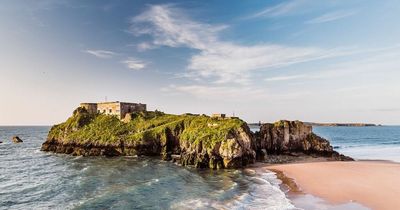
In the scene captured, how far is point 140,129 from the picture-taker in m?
80.1

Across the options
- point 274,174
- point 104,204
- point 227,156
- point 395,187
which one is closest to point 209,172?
point 227,156

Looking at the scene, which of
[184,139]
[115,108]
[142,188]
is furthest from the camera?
[115,108]

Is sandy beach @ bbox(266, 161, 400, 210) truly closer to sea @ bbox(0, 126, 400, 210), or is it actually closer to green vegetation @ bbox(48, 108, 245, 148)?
sea @ bbox(0, 126, 400, 210)

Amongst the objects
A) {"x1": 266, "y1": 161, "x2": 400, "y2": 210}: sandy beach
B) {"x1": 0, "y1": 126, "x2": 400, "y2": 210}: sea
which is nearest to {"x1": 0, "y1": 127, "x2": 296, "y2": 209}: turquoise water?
{"x1": 0, "y1": 126, "x2": 400, "y2": 210}: sea

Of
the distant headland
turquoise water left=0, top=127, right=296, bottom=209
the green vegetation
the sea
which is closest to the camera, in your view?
the sea

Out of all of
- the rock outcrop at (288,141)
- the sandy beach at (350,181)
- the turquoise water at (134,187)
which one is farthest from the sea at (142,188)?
the rock outcrop at (288,141)

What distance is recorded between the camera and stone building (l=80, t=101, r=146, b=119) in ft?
305

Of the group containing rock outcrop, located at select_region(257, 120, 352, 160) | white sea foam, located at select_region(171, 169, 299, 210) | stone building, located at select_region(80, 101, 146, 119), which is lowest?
white sea foam, located at select_region(171, 169, 299, 210)

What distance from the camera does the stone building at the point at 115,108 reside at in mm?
92938

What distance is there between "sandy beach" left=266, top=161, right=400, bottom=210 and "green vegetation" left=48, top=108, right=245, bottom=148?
1318 centimetres

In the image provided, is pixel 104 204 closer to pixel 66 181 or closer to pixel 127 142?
pixel 66 181

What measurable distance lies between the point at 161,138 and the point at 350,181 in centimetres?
4238

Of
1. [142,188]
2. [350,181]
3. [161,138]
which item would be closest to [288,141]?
[350,181]

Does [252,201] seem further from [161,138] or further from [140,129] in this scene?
[140,129]
